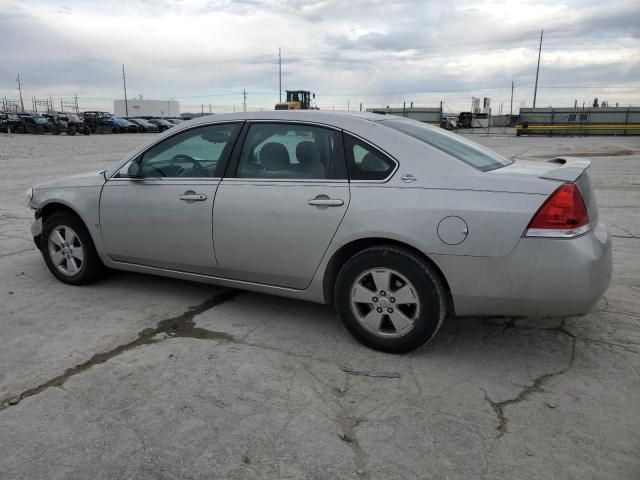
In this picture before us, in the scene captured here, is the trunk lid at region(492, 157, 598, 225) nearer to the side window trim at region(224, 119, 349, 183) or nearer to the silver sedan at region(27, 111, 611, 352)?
the silver sedan at region(27, 111, 611, 352)

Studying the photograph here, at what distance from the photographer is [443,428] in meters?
2.68

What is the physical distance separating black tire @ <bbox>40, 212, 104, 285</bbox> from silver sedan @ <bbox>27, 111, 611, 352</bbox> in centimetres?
14

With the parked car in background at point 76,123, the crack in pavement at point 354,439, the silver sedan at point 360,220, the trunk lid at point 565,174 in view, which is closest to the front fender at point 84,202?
the silver sedan at point 360,220

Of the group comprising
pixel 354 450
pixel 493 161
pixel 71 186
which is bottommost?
pixel 354 450

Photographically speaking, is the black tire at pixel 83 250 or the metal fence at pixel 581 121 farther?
the metal fence at pixel 581 121

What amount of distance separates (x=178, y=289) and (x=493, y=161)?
2.83 metres

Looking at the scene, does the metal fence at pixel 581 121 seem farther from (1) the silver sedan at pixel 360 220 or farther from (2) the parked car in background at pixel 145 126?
(1) the silver sedan at pixel 360 220

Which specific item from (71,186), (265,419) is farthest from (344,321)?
(71,186)

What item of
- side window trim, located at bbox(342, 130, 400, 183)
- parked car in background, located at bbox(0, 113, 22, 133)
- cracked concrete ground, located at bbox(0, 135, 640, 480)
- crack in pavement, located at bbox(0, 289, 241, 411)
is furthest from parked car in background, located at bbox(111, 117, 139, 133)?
side window trim, located at bbox(342, 130, 400, 183)

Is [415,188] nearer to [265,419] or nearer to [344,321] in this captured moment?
[344,321]

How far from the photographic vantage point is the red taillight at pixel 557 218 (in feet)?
9.70

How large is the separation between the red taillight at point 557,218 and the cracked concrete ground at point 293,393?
2.92ft

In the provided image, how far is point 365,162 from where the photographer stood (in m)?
3.47

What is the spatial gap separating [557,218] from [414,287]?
2.91 ft
